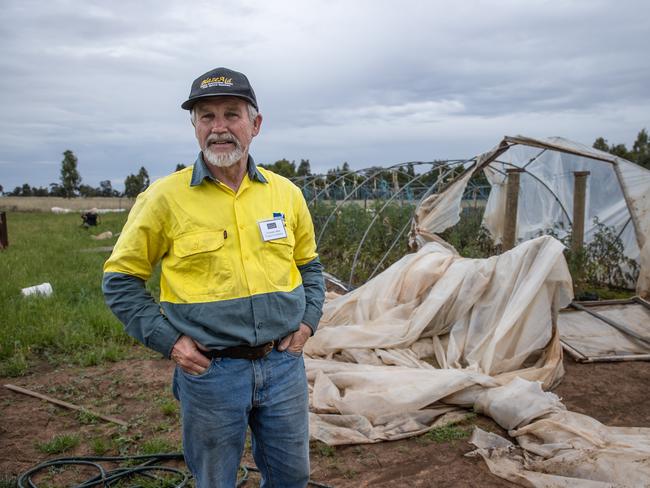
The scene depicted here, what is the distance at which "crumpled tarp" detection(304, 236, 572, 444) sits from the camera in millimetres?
3871

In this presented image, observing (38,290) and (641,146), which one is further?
(641,146)

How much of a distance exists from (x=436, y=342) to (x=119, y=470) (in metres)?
2.75

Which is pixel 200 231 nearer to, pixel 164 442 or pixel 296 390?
pixel 296 390

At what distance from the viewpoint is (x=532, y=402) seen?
369 centimetres

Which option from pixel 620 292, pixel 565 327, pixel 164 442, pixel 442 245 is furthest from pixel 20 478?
pixel 620 292

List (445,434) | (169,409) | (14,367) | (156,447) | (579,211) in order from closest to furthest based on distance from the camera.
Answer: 1. (156,447)
2. (445,434)
3. (169,409)
4. (14,367)
5. (579,211)

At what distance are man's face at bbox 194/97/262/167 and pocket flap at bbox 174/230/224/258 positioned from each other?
24 cm

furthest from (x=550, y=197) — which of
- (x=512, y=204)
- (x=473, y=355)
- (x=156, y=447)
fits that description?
(x=156, y=447)

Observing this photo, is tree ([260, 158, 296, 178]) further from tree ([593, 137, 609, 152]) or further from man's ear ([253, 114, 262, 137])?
man's ear ([253, 114, 262, 137])

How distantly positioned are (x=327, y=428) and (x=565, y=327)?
3.13 m

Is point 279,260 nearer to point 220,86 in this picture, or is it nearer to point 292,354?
point 292,354

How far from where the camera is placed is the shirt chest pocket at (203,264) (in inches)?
72.7

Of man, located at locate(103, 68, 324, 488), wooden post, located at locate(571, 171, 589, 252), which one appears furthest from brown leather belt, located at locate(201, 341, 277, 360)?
wooden post, located at locate(571, 171, 589, 252)

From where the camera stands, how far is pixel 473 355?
183 inches
